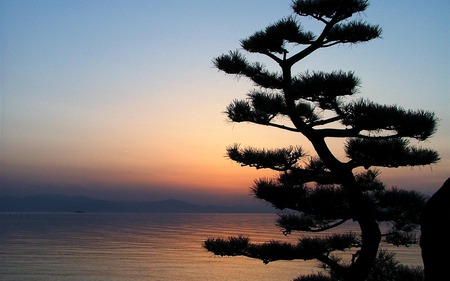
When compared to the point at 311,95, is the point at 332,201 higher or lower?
lower

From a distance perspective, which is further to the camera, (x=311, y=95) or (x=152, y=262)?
(x=152, y=262)

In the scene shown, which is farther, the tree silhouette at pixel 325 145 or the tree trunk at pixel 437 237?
the tree silhouette at pixel 325 145

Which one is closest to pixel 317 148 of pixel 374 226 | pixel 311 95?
pixel 311 95

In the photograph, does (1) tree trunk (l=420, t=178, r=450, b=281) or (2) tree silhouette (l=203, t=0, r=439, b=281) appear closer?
(1) tree trunk (l=420, t=178, r=450, b=281)

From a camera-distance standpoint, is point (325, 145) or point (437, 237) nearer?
point (437, 237)

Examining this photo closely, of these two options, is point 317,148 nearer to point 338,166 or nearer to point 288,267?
point 338,166

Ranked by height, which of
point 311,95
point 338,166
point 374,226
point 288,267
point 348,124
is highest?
point 311,95

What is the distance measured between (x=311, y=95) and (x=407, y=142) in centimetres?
128

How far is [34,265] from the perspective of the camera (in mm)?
29375

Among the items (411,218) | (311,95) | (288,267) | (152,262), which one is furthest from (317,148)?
(152,262)

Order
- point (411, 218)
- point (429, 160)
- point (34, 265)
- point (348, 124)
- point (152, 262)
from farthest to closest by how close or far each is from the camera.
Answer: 1. point (152, 262)
2. point (34, 265)
3. point (411, 218)
4. point (429, 160)
5. point (348, 124)

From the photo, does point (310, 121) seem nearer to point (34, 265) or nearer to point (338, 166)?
point (338, 166)

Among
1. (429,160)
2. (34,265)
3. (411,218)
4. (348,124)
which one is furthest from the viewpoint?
(34,265)

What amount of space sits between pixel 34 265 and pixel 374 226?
27.1 metres
